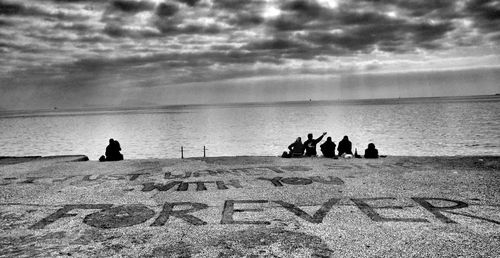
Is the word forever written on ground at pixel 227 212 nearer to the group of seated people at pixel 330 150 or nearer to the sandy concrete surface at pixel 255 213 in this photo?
the sandy concrete surface at pixel 255 213

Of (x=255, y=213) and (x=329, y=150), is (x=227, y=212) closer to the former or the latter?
(x=255, y=213)

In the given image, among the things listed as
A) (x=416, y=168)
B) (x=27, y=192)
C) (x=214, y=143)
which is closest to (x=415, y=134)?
(x=214, y=143)

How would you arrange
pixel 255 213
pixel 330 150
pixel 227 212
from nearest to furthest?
pixel 255 213 → pixel 227 212 → pixel 330 150

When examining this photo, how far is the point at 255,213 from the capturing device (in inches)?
292

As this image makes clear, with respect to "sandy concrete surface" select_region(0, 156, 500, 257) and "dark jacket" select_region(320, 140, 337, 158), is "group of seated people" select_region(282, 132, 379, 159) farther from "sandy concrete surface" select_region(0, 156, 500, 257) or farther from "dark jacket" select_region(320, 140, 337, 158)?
"sandy concrete surface" select_region(0, 156, 500, 257)

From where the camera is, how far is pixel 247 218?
707cm

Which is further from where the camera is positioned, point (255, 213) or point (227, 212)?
point (227, 212)

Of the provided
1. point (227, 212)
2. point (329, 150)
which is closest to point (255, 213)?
point (227, 212)

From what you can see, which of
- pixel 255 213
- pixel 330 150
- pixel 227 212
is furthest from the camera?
pixel 330 150

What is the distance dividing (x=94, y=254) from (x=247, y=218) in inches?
114

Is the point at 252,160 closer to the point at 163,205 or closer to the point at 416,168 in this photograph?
the point at 416,168

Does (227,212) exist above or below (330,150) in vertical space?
below

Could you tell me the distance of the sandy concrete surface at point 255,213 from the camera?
5.56 metres

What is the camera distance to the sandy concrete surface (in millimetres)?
5559
